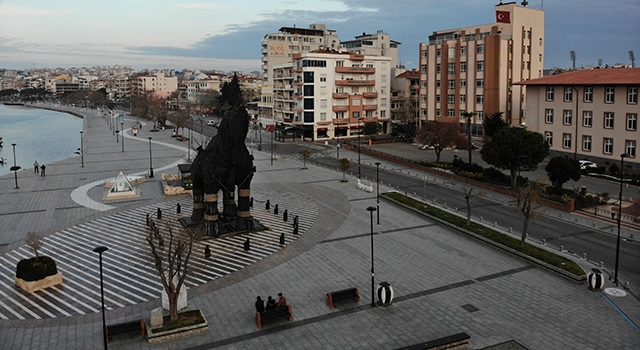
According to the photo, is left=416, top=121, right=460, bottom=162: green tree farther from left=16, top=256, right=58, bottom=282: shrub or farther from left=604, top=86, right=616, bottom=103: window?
left=16, top=256, right=58, bottom=282: shrub

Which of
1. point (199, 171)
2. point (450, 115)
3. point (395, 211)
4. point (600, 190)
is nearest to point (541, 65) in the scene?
point (450, 115)

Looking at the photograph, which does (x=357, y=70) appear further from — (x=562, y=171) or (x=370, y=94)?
(x=562, y=171)

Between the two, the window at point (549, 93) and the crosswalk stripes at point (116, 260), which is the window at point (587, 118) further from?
the crosswalk stripes at point (116, 260)

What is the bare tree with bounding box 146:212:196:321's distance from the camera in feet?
66.0

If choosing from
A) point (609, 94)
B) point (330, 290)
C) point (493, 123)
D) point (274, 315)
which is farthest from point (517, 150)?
point (274, 315)

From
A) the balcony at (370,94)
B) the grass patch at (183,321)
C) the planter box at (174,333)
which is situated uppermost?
the balcony at (370,94)

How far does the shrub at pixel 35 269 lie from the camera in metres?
24.5

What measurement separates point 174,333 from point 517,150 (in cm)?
3547

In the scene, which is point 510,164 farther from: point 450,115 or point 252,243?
point 450,115

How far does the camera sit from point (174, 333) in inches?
774

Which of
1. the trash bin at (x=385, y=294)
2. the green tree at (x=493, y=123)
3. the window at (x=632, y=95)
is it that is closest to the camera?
the trash bin at (x=385, y=294)

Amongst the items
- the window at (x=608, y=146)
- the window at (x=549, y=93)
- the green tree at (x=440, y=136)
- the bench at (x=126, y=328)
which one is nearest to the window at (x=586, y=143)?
the window at (x=608, y=146)

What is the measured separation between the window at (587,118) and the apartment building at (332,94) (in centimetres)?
3831

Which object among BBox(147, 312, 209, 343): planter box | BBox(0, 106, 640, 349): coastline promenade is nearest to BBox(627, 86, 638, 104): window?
BBox(0, 106, 640, 349): coastline promenade
